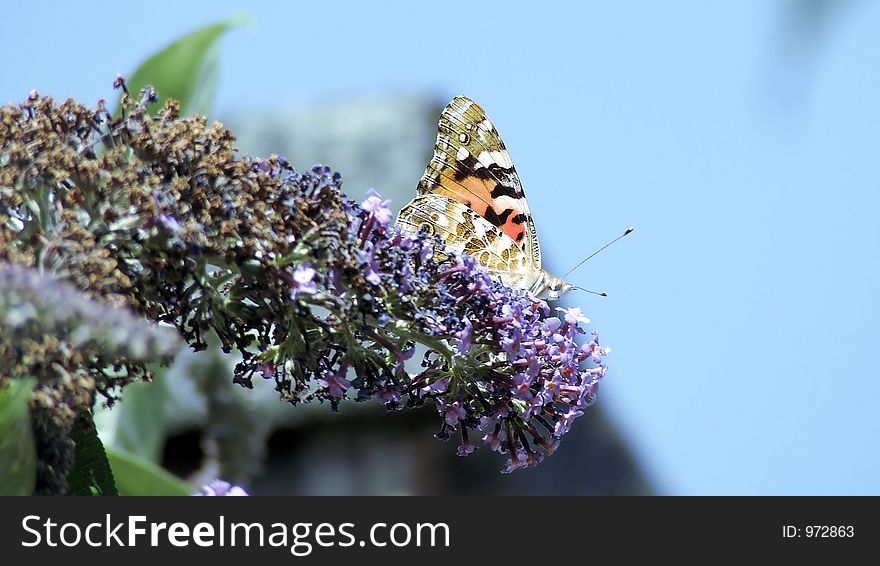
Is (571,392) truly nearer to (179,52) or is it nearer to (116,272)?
(116,272)

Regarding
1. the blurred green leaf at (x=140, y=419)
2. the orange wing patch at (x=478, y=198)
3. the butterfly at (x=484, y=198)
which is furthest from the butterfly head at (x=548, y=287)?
the blurred green leaf at (x=140, y=419)

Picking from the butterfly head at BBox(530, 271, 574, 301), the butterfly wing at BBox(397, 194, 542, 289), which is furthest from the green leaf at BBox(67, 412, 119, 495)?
the butterfly head at BBox(530, 271, 574, 301)

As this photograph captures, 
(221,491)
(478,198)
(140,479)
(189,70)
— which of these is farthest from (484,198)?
(221,491)

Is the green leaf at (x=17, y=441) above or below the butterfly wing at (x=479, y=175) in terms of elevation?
below

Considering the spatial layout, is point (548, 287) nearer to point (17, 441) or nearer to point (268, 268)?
point (268, 268)

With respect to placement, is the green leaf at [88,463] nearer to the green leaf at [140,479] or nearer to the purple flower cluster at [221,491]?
the purple flower cluster at [221,491]

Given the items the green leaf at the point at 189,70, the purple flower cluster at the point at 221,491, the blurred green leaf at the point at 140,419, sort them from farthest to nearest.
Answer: the blurred green leaf at the point at 140,419, the green leaf at the point at 189,70, the purple flower cluster at the point at 221,491
